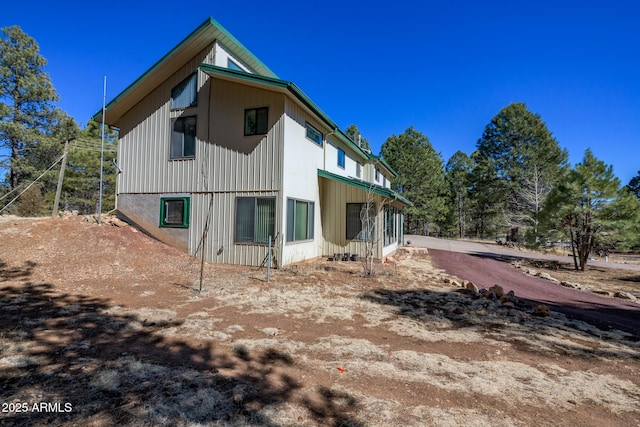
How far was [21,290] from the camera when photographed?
621 cm

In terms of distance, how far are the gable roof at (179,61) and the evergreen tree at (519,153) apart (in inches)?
993

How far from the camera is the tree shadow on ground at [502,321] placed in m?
4.46

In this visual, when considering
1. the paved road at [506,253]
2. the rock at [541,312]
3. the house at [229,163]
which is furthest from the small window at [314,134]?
the paved road at [506,253]

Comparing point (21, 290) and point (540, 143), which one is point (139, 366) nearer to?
point (21, 290)

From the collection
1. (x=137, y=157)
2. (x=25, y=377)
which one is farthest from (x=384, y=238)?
(x=25, y=377)

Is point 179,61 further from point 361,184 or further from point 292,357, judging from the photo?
point 292,357

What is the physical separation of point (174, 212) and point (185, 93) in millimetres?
4425

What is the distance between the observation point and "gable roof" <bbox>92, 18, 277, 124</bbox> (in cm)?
998

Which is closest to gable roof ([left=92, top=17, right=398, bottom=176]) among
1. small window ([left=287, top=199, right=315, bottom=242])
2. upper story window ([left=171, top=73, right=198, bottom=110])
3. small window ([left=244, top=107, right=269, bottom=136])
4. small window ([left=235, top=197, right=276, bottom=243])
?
upper story window ([left=171, top=73, right=198, bottom=110])


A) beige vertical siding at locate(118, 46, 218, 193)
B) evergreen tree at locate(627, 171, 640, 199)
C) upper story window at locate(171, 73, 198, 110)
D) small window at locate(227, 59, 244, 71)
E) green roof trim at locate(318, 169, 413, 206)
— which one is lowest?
green roof trim at locate(318, 169, 413, 206)

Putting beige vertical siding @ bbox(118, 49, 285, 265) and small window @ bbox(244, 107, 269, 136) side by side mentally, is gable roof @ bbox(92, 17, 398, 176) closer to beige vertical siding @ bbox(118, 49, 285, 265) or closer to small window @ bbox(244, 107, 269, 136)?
beige vertical siding @ bbox(118, 49, 285, 265)

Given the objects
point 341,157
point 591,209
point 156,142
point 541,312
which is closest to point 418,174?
point 591,209

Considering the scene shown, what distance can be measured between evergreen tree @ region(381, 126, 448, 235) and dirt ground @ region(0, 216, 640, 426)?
26500 millimetres

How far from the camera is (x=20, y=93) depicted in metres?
21.6
